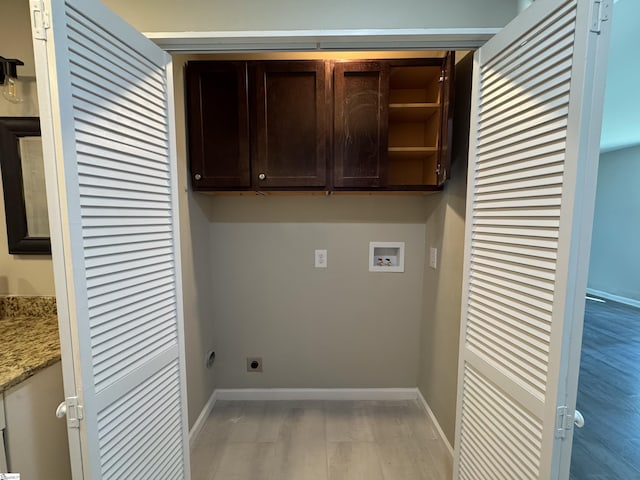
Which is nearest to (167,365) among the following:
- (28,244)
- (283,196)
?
(28,244)

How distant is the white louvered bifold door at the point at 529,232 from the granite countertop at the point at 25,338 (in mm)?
1676

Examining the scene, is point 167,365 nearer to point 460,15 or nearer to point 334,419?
point 334,419

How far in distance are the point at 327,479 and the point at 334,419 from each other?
1.63 ft

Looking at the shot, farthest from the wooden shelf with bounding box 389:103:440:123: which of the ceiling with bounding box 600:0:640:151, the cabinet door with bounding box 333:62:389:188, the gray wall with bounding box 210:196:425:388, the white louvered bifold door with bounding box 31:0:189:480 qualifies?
the white louvered bifold door with bounding box 31:0:189:480

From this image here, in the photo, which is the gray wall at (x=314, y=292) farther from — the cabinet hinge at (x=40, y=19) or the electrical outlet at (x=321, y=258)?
the cabinet hinge at (x=40, y=19)

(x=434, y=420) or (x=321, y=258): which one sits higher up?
(x=321, y=258)

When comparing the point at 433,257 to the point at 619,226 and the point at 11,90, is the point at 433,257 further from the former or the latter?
the point at 619,226

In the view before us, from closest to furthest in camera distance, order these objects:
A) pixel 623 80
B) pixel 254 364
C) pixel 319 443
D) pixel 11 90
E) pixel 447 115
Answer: pixel 11 90
pixel 447 115
pixel 319 443
pixel 254 364
pixel 623 80

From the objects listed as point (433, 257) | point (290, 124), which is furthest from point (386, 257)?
point (290, 124)

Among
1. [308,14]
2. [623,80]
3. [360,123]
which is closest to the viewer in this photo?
[308,14]

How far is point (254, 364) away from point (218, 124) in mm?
1802

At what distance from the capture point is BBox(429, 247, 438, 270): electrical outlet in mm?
2067

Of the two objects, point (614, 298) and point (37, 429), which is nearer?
point (37, 429)

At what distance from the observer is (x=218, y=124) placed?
6.10ft
